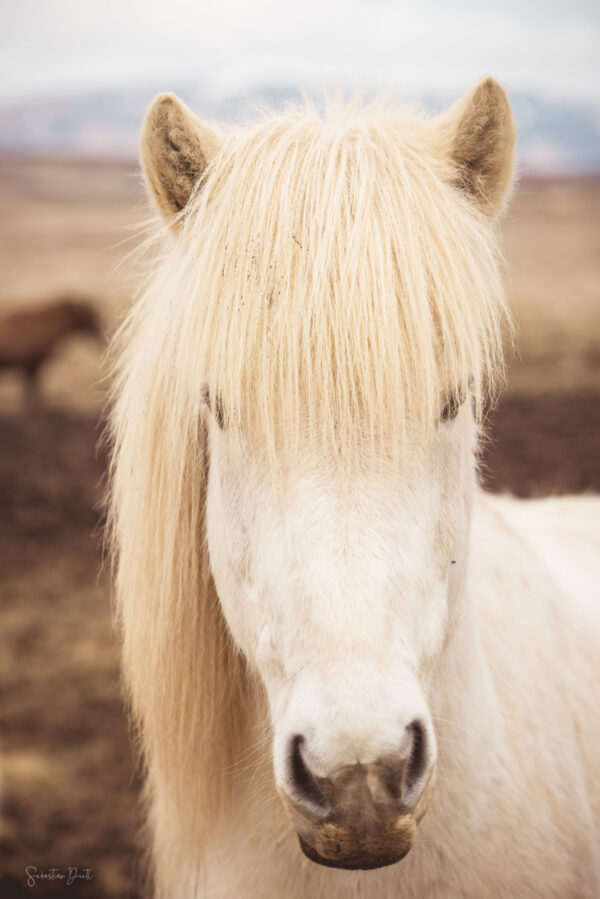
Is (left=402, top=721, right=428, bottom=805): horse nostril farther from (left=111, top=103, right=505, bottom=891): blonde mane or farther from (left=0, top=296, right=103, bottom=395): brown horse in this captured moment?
(left=0, top=296, right=103, bottom=395): brown horse

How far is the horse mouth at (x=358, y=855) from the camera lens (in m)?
1.07

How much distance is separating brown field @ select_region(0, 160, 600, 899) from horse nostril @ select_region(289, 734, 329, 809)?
0.87 meters

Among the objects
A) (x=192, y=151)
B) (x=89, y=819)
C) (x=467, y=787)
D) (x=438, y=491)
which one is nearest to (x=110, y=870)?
(x=89, y=819)

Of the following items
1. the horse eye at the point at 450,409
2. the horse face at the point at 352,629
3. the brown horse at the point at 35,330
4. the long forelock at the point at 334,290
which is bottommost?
the brown horse at the point at 35,330

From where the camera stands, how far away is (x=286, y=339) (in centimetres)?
123

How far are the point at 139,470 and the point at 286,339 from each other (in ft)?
1.97

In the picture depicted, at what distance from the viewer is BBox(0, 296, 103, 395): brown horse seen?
37.2 feet

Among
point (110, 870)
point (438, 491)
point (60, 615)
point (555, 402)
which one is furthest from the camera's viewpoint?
point (555, 402)

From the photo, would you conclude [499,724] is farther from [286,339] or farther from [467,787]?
[286,339]

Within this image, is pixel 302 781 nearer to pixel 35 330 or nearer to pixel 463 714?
pixel 463 714
